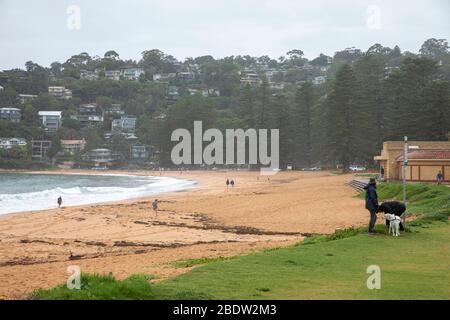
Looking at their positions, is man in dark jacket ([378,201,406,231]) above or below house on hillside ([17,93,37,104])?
below

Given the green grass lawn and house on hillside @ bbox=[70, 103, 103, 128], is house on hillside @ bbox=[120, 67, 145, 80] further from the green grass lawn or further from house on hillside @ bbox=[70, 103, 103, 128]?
the green grass lawn

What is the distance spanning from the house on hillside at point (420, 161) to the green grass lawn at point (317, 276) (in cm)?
2075

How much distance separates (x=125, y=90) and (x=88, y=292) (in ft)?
490

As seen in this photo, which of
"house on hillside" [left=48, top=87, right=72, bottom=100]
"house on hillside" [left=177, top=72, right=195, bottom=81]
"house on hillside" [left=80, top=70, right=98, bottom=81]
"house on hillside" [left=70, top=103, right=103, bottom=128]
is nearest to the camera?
"house on hillside" [left=70, top=103, right=103, bottom=128]

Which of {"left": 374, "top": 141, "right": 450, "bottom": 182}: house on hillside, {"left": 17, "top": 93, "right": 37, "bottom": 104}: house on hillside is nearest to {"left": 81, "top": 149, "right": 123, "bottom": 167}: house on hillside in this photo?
{"left": 17, "top": 93, "right": 37, "bottom": 104}: house on hillside

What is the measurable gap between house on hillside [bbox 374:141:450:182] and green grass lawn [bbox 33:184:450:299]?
2075 cm

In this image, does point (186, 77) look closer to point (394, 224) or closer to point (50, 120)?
point (50, 120)

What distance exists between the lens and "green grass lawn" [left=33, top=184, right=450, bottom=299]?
6.23m

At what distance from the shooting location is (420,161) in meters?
31.4

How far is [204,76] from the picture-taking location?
180 metres

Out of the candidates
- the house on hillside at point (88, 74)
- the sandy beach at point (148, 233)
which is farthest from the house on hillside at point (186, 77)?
the sandy beach at point (148, 233)
